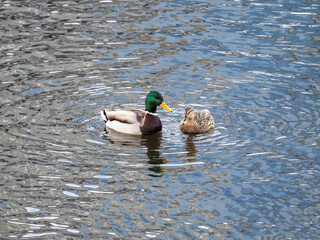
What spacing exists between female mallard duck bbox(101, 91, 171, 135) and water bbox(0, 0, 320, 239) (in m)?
0.20

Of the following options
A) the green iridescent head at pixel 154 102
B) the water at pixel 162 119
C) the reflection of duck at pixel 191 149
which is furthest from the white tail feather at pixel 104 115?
the reflection of duck at pixel 191 149

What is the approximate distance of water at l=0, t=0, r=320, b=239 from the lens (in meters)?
9.57

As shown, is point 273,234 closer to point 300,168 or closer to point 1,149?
point 300,168

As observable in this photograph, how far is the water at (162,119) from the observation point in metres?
9.57

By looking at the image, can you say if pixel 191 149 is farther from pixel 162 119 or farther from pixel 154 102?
pixel 162 119

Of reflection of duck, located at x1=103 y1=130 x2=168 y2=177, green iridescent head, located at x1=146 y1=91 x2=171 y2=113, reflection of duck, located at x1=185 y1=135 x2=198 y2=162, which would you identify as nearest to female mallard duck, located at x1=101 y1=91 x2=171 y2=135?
green iridescent head, located at x1=146 y1=91 x2=171 y2=113

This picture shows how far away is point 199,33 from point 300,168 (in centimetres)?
757

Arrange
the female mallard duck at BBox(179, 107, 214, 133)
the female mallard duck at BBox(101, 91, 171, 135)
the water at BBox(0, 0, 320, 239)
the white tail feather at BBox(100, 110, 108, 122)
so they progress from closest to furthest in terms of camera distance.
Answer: the water at BBox(0, 0, 320, 239) → the female mallard duck at BBox(179, 107, 214, 133) → the female mallard duck at BBox(101, 91, 171, 135) → the white tail feather at BBox(100, 110, 108, 122)

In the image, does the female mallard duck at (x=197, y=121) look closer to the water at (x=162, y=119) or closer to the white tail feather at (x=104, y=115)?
the water at (x=162, y=119)

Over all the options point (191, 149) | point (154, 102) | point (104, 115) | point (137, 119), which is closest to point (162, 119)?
point (154, 102)

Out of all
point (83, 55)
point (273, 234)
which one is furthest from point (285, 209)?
point (83, 55)

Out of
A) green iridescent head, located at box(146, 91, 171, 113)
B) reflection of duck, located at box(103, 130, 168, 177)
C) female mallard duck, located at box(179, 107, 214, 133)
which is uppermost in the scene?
green iridescent head, located at box(146, 91, 171, 113)

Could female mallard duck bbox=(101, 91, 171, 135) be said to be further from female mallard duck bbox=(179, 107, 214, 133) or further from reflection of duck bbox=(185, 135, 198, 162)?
reflection of duck bbox=(185, 135, 198, 162)

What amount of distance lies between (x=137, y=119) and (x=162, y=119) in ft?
2.87
